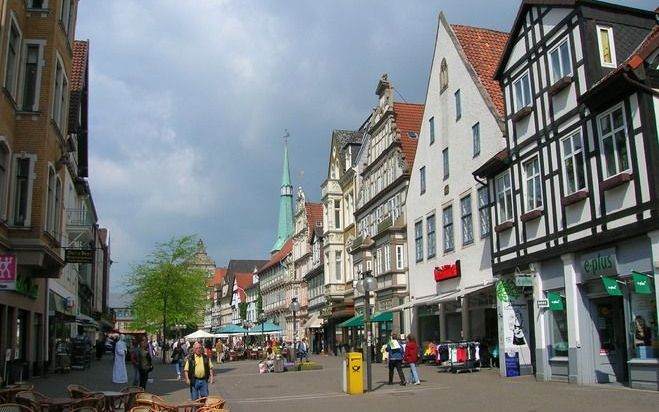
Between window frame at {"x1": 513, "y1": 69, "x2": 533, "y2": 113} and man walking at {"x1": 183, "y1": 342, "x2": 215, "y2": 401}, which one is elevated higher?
window frame at {"x1": 513, "y1": 69, "x2": 533, "y2": 113}

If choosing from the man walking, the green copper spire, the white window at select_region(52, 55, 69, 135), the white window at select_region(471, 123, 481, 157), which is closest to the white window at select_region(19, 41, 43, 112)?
the white window at select_region(52, 55, 69, 135)

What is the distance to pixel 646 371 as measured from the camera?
1644cm

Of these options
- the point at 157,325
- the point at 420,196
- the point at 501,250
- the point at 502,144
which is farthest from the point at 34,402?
the point at 157,325

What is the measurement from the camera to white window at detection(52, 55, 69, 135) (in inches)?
953

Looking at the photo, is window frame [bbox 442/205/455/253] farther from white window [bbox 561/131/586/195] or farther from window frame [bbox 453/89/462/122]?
white window [bbox 561/131/586/195]

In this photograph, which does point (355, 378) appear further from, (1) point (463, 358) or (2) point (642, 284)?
→ (1) point (463, 358)

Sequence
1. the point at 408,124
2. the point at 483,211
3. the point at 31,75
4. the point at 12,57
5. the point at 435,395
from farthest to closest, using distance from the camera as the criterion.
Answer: the point at 408,124 < the point at 483,211 < the point at 31,75 < the point at 12,57 < the point at 435,395

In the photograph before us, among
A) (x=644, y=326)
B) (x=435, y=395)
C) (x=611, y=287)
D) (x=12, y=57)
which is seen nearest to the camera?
(x=644, y=326)

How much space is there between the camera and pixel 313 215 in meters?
70.9

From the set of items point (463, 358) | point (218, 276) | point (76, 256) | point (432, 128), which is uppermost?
point (218, 276)

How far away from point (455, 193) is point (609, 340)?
1225cm

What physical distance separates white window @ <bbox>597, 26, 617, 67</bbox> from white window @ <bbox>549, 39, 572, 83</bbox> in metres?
1.10

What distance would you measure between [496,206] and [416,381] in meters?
7.30

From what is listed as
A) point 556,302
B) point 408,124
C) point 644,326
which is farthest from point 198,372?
point 408,124
